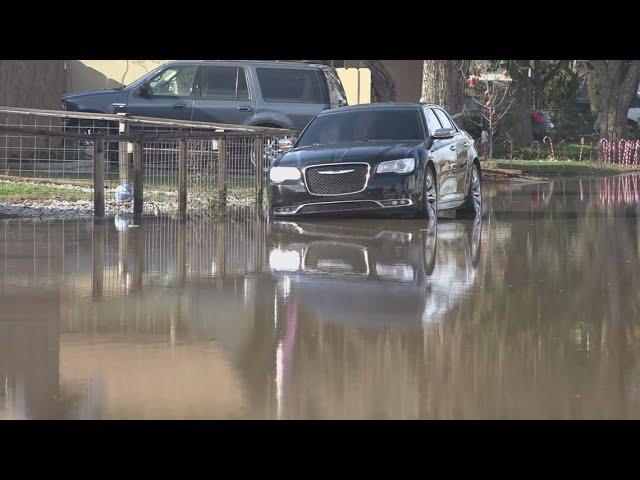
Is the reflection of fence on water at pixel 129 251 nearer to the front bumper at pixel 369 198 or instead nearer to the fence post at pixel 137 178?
the fence post at pixel 137 178

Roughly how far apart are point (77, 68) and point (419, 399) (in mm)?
26672

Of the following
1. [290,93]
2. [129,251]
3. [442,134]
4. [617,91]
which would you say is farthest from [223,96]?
[617,91]

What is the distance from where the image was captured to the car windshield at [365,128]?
18.9 metres

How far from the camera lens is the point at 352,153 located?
18031 millimetres

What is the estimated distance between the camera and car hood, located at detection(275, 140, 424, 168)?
1791 cm

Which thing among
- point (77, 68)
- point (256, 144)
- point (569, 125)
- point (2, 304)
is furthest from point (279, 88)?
point (569, 125)

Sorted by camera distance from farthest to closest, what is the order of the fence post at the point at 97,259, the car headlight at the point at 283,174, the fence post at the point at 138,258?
the car headlight at the point at 283,174
the fence post at the point at 138,258
the fence post at the point at 97,259

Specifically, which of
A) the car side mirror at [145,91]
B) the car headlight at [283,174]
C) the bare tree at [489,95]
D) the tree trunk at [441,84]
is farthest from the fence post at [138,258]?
the bare tree at [489,95]

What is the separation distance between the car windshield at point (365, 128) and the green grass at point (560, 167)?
13931 mm

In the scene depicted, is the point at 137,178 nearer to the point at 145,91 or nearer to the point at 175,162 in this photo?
the point at 175,162

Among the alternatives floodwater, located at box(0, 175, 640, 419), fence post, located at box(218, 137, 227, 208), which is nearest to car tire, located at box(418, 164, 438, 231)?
floodwater, located at box(0, 175, 640, 419)

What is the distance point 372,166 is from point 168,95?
937 centimetres

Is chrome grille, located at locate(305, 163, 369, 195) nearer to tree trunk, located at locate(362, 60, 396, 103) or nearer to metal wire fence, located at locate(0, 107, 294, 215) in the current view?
metal wire fence, located at locate(0, 107, 294, 215)
